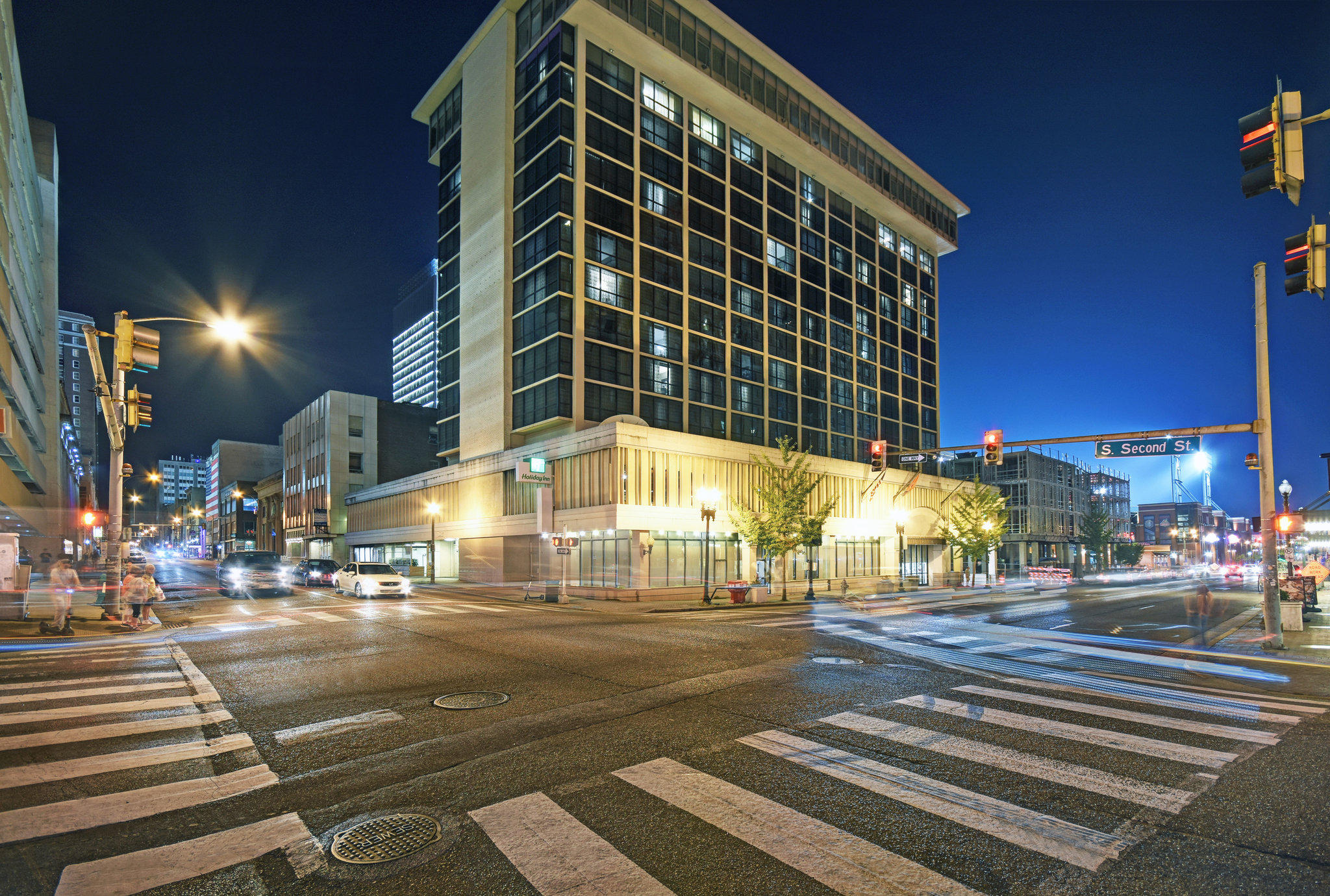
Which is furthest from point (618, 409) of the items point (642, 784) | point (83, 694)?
point (642, 784)

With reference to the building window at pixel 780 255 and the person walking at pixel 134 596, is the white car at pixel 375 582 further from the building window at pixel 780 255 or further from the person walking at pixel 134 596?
the building window at pixel 780 255

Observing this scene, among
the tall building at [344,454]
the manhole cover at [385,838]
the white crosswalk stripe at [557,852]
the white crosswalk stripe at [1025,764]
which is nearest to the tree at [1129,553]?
the tall building at [344,454]

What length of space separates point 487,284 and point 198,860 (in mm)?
49833

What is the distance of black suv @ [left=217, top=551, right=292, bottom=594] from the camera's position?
3138cm

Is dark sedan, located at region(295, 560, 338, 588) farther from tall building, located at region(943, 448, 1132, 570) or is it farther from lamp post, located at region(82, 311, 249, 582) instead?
tall building, located at region(943, 448, 1132, 570)

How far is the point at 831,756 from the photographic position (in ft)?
22.6

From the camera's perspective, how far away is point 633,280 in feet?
156

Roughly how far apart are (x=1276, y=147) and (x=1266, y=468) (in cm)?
1206

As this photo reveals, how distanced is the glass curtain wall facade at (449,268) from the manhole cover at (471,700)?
48.5m

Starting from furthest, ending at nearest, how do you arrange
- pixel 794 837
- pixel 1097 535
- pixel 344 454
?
pixel 1097 535
pixel 344 454
pixel 794 837

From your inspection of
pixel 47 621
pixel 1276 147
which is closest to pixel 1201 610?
pixel 1276 147

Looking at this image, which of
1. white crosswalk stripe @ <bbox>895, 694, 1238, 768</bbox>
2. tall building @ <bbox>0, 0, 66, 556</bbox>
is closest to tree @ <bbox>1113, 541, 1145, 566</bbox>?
white crosswalk stripe @ <bbox>895, 694, 1238, 768</bbox>

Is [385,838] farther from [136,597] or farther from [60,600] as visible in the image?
[136,597]

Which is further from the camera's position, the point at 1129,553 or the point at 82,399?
the point at 82,399
